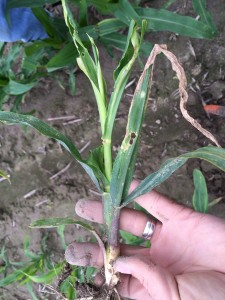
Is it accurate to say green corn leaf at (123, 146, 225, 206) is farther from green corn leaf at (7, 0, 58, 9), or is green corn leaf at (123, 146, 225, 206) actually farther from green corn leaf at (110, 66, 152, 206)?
green corn leaf at (7, 0, 58, 9)

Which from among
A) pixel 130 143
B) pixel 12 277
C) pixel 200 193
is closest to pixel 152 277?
pixel 130 143

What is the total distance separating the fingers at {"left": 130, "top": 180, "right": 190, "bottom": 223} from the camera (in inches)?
53.9

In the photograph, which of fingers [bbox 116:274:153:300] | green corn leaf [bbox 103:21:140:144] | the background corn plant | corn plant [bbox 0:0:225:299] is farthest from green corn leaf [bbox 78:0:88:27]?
fingers [bbox 116:274:153:300]

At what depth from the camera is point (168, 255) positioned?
1.36m

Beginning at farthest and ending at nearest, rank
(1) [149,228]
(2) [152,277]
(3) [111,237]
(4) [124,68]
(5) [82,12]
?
1. (5) [82,12]
2. (1) [149,228]
3. (3) [111,237]
4. (2) [152,277]
5. (4) [124,68]

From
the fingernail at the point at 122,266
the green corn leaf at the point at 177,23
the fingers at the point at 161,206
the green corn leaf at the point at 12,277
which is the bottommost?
the green corn leaf at the point at 12,277

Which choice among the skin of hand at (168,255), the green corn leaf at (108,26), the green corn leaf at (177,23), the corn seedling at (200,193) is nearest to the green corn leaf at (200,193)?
the corn seedling at (200,193)

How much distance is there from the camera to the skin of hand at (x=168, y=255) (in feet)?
3.72

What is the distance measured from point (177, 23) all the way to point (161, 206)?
0.69 metres

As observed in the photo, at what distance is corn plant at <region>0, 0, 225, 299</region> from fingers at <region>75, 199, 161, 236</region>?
0.09 metres

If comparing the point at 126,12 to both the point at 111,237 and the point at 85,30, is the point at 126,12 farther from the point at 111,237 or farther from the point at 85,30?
the point at 111,237

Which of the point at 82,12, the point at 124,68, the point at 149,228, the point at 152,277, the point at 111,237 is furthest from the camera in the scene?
the point at 82,12

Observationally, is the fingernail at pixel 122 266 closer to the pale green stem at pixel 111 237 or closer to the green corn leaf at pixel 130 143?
the pale green stem at pixel 111 237

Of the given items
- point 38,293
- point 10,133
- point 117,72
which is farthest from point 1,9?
point 38,293
